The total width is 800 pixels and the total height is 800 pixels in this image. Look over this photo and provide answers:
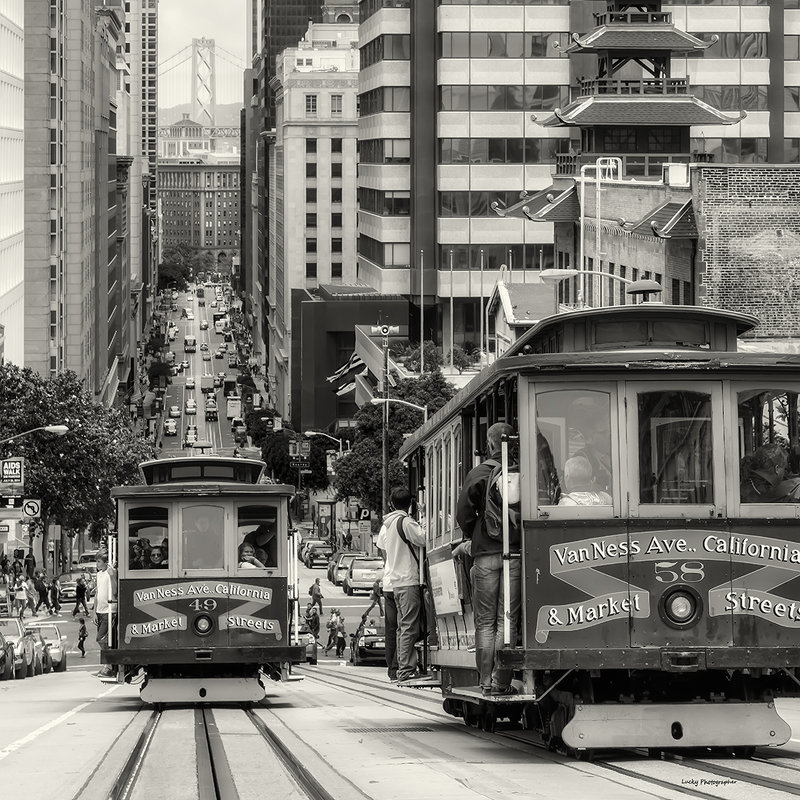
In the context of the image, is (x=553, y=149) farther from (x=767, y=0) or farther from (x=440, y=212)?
(x=767, y=0)

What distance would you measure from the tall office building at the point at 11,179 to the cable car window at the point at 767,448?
65587mm

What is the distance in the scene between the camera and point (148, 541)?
21875mm

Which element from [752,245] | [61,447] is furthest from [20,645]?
[61,447]

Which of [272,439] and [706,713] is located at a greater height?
[272,439]

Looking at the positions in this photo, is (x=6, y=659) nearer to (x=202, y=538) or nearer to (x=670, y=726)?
(x=202, y=538)

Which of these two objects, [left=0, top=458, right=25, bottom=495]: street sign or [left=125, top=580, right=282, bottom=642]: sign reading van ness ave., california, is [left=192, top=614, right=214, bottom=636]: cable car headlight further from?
[left=0, top=458, right=25, bottom=495]: street sign

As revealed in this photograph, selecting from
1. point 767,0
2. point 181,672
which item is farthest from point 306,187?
point 181,672

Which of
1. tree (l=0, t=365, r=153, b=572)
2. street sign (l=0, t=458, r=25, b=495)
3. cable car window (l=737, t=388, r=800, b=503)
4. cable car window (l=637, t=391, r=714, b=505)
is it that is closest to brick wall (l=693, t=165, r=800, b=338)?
street sign (l=0, t=458, r=25, b=495)

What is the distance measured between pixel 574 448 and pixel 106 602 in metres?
11.6

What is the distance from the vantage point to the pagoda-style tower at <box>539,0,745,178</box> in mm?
58031

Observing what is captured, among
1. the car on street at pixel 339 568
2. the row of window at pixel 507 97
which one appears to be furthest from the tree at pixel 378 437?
the row of window at pixel 507 97

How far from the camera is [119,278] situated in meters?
182

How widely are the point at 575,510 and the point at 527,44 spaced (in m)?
82.1

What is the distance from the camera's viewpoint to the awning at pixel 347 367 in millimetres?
111250
